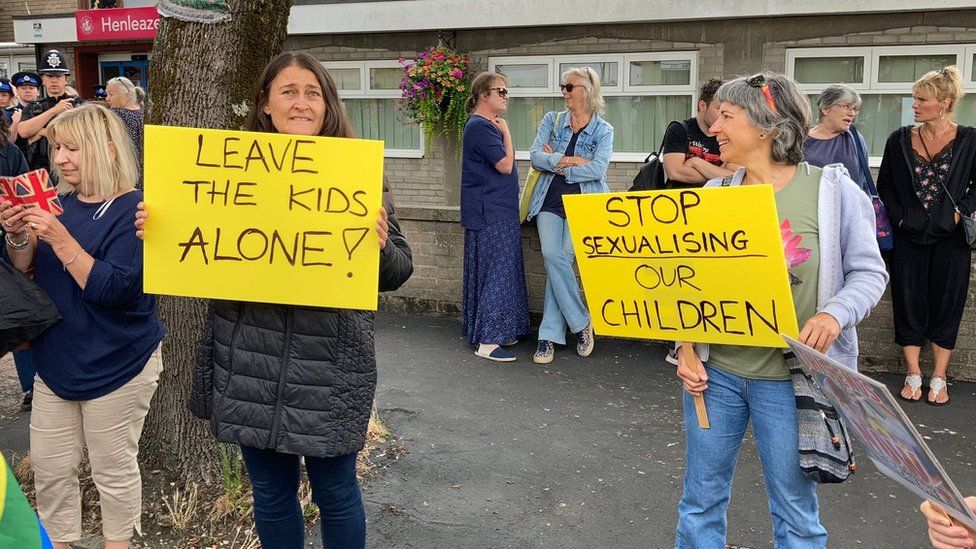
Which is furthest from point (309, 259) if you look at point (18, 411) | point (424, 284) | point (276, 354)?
point (424, 284)

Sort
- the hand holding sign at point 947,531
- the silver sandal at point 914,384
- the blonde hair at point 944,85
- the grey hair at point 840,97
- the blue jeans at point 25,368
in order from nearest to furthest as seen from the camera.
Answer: the hand holding sign at point 947,531, the blonde hair at point 944,85, the blue jeans at point 25,368, the silver sandal at point 914,384, the grey hair at point 840,97


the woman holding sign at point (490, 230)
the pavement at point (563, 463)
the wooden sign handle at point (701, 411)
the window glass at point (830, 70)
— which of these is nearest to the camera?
the wooden sign handle at point (701, 411)

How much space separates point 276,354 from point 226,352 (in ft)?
0.60

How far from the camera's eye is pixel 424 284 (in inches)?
294

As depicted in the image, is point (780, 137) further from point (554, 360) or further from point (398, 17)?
point (398, 17)

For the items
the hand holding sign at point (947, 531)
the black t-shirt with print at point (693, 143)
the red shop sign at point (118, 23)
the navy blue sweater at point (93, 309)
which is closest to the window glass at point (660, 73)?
the black t-shirt with print at point (693, 143)

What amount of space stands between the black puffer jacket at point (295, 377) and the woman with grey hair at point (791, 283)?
3.54ft

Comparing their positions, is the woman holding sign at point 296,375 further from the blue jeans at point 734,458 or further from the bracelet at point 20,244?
the blue jeans at point 734,458

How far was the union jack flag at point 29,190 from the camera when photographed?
301 centimetres

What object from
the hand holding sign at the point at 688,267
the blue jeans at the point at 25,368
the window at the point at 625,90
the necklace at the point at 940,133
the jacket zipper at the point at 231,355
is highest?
the window at the point at 625,90

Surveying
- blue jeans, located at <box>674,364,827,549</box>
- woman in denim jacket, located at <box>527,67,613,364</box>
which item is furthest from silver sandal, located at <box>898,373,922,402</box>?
blue jeans, located at <box>674,364,827,549</box>

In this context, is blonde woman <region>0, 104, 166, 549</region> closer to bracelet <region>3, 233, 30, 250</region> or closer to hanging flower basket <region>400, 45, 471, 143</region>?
bracelet <region>3, 233, 30, 250</region>

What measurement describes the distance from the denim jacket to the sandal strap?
7.75 feet

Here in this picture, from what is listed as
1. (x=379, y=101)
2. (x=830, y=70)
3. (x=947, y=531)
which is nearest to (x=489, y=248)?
(x=947, y=531)
